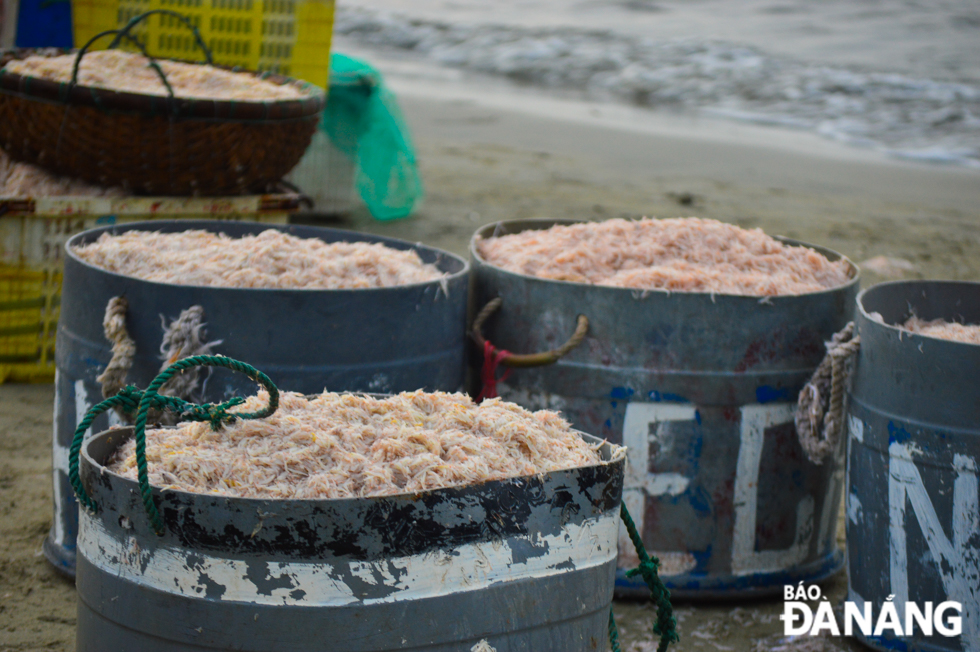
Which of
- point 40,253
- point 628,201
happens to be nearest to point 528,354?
point 40,253

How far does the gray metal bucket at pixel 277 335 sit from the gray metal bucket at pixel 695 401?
1.09 ft

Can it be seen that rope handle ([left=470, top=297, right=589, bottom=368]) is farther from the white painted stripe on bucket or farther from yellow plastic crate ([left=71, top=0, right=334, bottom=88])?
yellow plastic crate ([left=71, top=0, right=334, bottom=88])

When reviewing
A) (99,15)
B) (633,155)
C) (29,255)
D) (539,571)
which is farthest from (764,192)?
(539,571)

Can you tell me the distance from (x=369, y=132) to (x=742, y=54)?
11.7 metres

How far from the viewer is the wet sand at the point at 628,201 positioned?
8.74ft

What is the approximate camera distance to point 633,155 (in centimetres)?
958

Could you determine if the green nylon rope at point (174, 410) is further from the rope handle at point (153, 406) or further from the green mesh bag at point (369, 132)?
the green mesh bag at point (369, 132)

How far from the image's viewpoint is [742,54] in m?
16.5

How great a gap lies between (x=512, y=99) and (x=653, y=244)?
10.3m

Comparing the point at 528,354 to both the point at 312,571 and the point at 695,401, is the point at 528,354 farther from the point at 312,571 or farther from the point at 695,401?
the point at 312,571

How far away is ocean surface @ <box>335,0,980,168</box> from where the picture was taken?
12.6 metres

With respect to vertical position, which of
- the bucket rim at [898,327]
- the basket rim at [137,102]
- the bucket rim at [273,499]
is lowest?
the bucket rim at [273,499]

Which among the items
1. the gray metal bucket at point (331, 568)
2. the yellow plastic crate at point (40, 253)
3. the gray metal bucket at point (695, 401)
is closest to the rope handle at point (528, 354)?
the gray metal bucket at point (695, 401)

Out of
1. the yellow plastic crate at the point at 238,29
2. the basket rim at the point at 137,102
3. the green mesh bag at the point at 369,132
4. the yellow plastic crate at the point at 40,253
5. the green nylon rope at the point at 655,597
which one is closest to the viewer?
the green nylon rope at the point at 655,597
